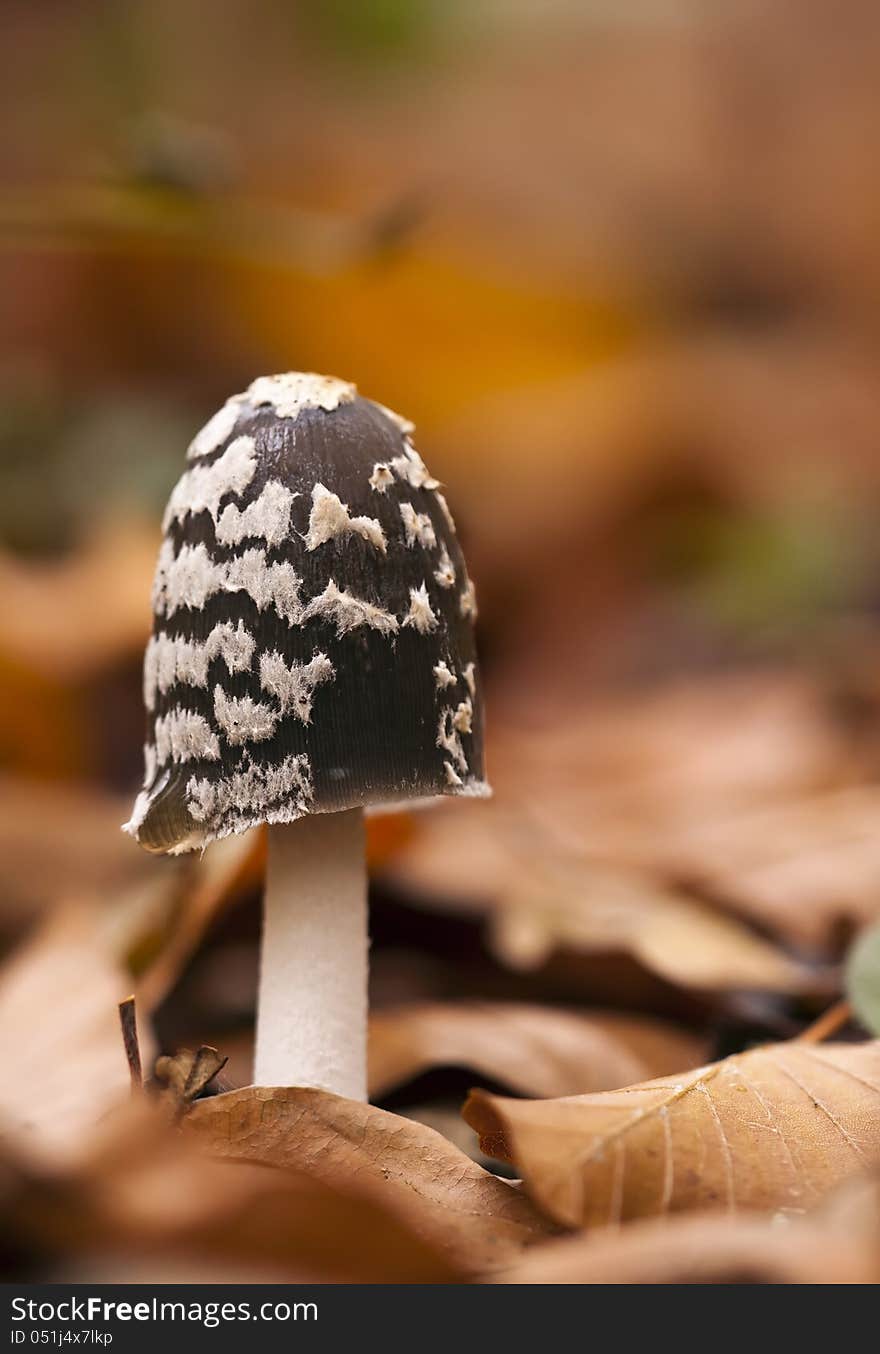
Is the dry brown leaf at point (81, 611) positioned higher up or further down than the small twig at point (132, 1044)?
higher up

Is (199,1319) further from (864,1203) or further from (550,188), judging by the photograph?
(550,188)

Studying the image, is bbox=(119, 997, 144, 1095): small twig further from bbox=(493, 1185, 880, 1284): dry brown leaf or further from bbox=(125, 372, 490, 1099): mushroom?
bbox=(493, 1185, 880, 1284): dry brown leaf

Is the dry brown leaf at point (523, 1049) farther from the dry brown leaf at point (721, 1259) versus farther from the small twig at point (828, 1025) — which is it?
the dry brown leaf at point (721, 1259)

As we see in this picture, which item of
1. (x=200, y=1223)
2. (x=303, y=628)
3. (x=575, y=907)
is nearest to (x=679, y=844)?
(x=575, y=907)

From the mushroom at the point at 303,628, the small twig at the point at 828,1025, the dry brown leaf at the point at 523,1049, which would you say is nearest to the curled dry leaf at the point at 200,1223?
the mushroom at the point at 303,628

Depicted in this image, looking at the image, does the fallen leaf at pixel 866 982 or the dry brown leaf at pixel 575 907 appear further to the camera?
the dry brown leaf at pixel 575 907
